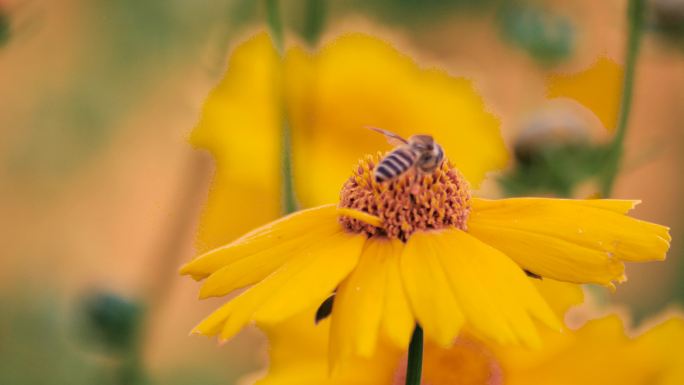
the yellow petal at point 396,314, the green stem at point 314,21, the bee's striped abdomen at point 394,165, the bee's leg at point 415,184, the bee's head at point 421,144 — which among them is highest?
the green stem at point 314,21

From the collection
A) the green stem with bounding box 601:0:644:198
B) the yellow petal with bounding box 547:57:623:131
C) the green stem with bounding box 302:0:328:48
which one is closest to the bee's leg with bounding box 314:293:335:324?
the green stem with bounding box 601:0:644:198

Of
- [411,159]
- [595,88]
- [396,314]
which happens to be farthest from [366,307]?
[595,88]

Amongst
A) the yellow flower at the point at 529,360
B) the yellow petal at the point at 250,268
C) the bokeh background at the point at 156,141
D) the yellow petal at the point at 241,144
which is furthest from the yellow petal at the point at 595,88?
the yellow petal at the point at 250,268

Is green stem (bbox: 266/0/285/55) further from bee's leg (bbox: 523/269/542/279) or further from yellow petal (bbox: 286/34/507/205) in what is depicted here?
bee's leg (bbox: 523/269/542/279)

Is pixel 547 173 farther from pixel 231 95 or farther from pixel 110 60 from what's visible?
pixel 110 60

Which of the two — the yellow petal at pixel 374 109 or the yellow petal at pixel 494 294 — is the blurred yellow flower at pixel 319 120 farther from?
the yellow petal at pixel 494 294

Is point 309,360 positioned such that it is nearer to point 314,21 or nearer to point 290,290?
point 290,290

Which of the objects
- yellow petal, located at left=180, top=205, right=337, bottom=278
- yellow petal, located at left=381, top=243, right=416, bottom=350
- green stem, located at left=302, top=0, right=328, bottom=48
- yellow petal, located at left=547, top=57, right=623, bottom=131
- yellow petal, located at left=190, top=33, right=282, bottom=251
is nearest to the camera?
yellow petal, located at left=381, top=243, right=416, bottom=350
